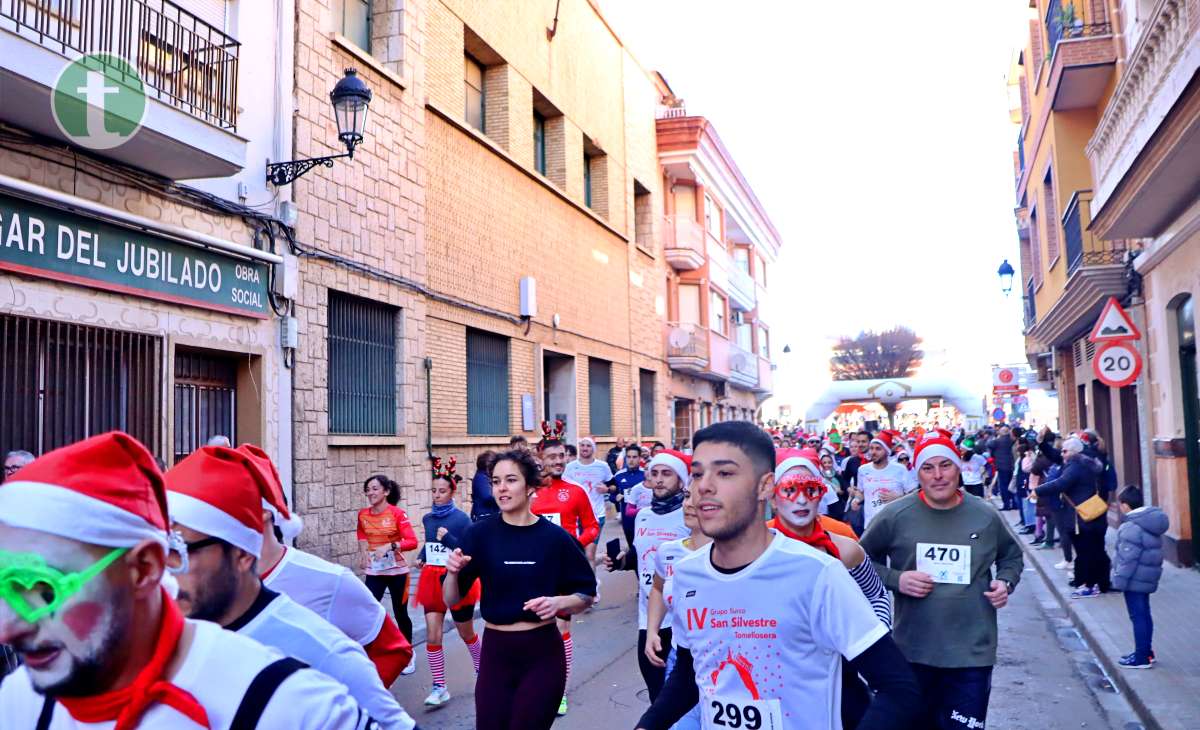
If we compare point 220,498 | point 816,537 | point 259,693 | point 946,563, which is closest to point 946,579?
point 946,563

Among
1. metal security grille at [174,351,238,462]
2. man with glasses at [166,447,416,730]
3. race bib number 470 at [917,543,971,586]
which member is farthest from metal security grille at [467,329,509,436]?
man with glasses at [166,447,416,730]

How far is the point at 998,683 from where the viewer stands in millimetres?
8336

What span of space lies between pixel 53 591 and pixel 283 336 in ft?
34.2

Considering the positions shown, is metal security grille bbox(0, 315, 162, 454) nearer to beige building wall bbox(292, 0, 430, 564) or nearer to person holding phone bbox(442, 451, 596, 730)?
beige building wall bbox(292, 0, 430, 564)

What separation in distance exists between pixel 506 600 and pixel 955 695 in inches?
91.3

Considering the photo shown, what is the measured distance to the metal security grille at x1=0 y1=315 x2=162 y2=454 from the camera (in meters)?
8.36

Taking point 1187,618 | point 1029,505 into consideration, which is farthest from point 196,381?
point 1029,505

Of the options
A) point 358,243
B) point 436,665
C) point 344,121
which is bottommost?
point 436,665

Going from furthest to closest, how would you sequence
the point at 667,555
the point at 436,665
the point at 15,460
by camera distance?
Answer: the point at 436,665 → the point at 15,460 → the point at 667,555

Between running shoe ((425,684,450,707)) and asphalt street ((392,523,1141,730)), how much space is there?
57 millimetres

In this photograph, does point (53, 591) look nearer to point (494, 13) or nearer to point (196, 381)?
point (196, 381)

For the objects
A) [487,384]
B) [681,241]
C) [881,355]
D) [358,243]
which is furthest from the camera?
[881,355]

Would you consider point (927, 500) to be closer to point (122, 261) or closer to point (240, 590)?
point (240, 590)

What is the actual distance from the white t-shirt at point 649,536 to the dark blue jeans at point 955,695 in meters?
1.94
